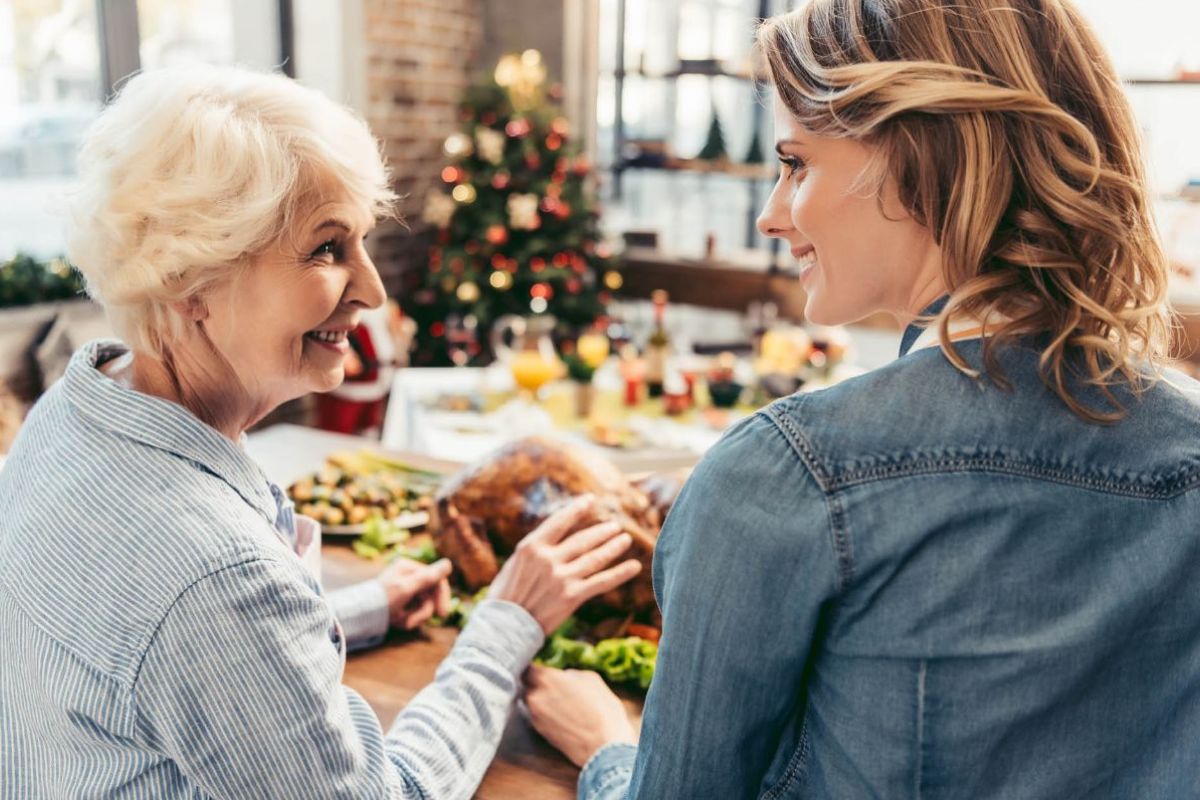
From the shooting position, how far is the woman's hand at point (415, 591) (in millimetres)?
1322

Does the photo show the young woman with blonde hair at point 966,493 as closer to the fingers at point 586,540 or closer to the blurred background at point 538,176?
the fingers at point 586,540

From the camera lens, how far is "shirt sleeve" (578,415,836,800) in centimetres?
69

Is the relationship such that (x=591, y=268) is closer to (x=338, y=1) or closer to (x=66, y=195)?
(x=338, y=1)

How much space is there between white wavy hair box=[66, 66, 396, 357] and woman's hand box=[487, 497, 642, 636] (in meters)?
0.48

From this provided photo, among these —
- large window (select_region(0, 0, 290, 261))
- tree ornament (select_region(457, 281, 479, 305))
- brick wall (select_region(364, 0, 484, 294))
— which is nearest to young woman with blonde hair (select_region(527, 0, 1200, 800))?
large window (select_region(0, 0, 290, 261))

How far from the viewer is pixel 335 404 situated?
4.45 meters

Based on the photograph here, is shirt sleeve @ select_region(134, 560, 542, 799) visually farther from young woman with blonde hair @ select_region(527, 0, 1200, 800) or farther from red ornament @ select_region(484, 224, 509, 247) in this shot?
red ornament @ select_region(484, 224, 509, 247)

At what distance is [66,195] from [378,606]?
0.59 metres

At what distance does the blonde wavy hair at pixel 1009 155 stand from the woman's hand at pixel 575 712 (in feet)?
1.89

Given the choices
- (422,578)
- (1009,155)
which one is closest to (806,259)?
(1009,155)

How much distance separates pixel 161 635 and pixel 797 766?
0.52m

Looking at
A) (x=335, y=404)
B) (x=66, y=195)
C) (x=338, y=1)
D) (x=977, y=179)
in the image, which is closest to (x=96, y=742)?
(x=66, y=195)

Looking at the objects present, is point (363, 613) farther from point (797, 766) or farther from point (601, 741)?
point (797, 766)

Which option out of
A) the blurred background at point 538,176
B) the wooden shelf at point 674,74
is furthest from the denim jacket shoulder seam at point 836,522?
the wooden shelf at point 674,74
